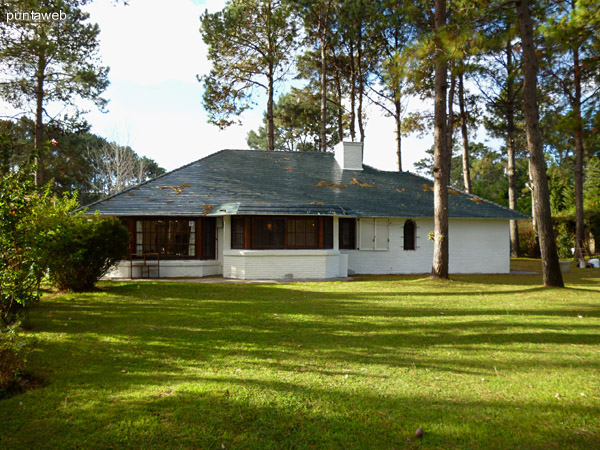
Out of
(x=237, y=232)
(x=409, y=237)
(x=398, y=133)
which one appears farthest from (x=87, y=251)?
(x=398, y=133)

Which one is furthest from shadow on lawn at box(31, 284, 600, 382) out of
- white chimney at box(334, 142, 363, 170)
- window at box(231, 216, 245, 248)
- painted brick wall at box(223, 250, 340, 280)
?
white chimney at box(334, 142, 363, 170)

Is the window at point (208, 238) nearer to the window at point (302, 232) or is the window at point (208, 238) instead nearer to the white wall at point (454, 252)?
the window at point (302, 232)

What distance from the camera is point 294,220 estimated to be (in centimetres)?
1506

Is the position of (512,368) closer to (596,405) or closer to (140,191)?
(596,405)

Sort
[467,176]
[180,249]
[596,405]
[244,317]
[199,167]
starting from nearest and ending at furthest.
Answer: [596,405]
[244,317]
[180,249]
[199,167]
[467,176]

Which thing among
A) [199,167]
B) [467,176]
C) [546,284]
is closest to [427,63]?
[546,284]

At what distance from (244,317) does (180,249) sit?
8.72m

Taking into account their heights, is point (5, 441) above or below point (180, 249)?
below

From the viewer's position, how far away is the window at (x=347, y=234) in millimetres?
17297

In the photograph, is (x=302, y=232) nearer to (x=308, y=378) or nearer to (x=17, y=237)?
(x=308, y=378)

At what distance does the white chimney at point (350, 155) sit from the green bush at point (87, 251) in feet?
40.8

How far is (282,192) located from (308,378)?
43.0ft

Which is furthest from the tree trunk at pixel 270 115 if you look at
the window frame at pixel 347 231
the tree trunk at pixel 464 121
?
the tree trunk at pixel 464 121

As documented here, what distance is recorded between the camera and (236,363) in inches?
196
